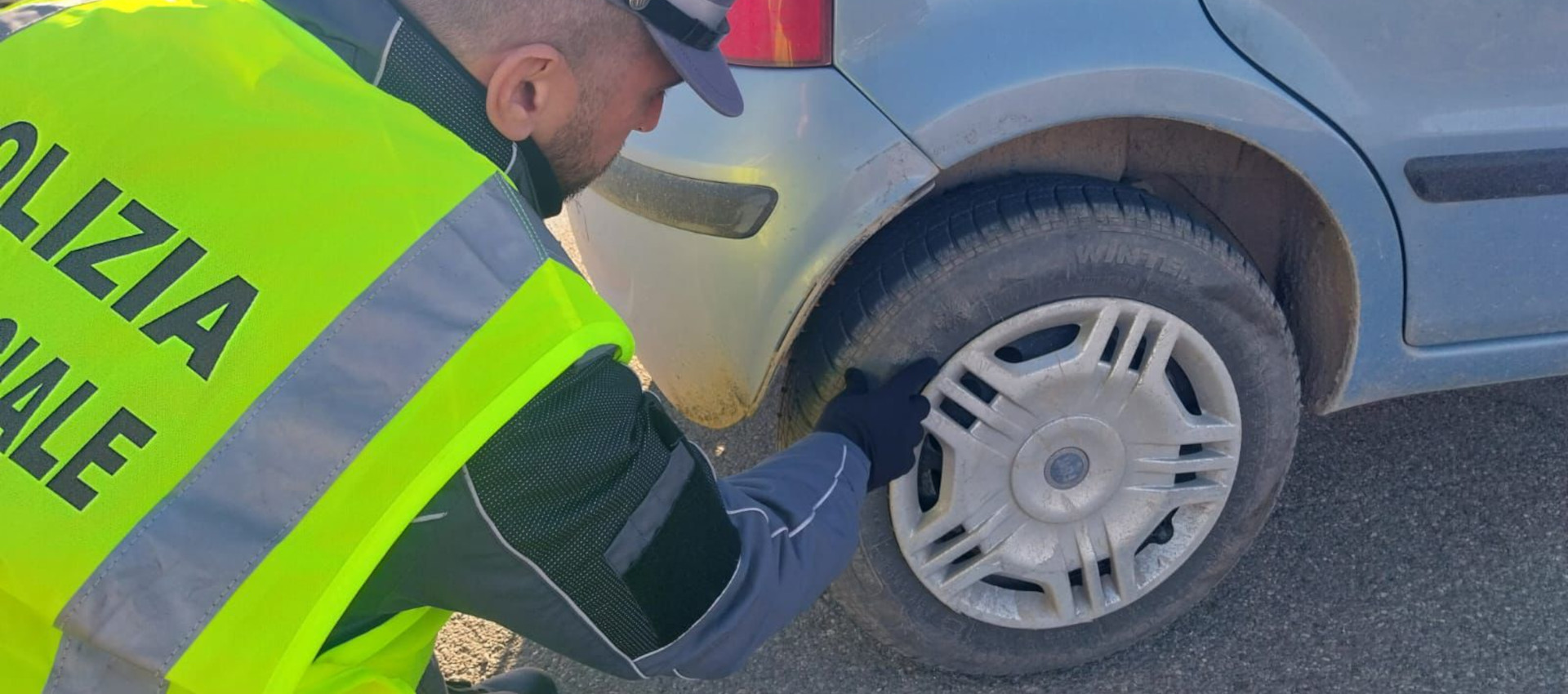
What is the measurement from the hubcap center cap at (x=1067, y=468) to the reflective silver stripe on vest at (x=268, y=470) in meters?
1.20

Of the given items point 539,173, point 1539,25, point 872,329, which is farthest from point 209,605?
point 1539,25

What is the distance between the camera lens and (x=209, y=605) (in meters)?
0.99

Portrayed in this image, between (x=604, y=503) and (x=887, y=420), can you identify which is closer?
(x=604, y=503)

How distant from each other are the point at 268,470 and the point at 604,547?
33cm

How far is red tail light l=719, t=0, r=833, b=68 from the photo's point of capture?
5.69 feet

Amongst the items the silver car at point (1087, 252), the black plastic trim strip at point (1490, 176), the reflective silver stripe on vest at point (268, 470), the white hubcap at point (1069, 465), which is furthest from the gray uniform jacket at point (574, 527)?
the black plastic trim strip at point (1490, 176)

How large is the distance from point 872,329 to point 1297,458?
1.38 meters

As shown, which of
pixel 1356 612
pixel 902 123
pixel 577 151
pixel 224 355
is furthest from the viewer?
pixel 1356 612

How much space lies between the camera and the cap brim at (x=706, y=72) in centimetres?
133

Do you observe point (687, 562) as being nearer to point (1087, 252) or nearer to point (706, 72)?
point (706, 72)

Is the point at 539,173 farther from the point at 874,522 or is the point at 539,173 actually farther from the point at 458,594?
the point at 874,522

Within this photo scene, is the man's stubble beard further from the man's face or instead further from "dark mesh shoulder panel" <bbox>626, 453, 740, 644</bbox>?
"dark mesh shoulder panel" <bbox>626, 453, 740, 644</bbox>

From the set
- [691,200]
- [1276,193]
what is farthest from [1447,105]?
[691,200]

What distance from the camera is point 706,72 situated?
140cm
